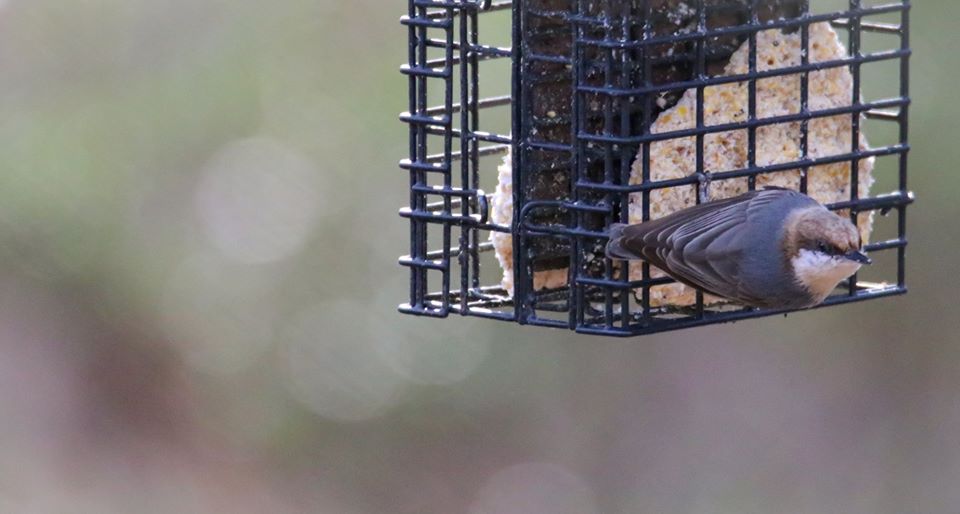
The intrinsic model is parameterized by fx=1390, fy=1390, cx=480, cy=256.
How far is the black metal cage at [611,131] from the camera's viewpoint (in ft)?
14.0

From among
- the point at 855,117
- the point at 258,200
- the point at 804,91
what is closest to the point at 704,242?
the point at 804,91

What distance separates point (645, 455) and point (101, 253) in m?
3.93

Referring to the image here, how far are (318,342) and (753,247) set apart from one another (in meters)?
4.82

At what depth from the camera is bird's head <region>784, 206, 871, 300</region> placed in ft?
13.5

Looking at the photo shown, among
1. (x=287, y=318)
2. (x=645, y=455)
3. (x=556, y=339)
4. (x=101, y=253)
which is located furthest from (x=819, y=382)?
(x=101, y=253)

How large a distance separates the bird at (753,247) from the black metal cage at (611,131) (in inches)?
5.2

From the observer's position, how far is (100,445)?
393 inches

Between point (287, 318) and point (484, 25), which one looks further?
point (287, 318)

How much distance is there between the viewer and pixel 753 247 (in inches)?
166

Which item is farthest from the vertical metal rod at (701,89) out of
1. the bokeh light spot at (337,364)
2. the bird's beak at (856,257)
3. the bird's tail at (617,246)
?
the bokeh light spot at (337,364)

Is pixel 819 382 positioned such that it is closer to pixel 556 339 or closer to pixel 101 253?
pixel 556 339

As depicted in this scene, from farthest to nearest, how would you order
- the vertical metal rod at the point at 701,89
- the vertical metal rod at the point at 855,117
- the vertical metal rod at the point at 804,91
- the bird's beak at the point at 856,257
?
the vertical metal rod at the point at 855,117 < the vertical metal rod at the point at 804,91 < the vertical metal rod at the point at 701,89 < the bird's beak at the point at 856,257

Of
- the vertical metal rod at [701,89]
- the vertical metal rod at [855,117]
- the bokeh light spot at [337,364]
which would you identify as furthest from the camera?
the bokeh light spot at [337,364]

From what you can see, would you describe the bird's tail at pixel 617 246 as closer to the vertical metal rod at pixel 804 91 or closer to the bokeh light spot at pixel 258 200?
the vertical metal rod at pixel 804 91
